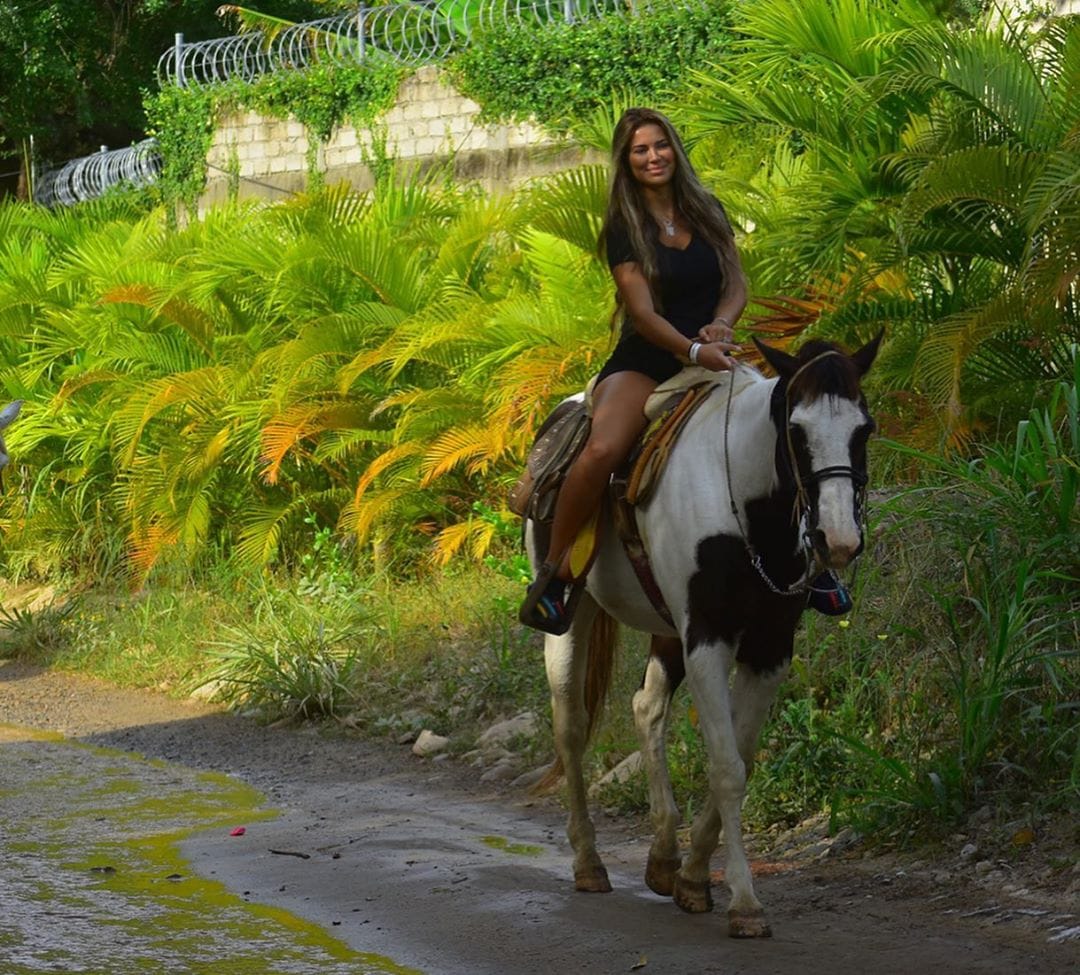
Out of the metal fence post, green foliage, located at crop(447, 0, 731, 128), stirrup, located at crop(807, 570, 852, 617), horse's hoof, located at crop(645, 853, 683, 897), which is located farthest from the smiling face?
the metal fence post

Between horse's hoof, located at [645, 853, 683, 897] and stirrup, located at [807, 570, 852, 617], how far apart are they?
3.88ft

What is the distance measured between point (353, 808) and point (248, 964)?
290 cm

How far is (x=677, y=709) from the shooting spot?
8.66m

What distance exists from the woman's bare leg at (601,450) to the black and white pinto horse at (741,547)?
21cm

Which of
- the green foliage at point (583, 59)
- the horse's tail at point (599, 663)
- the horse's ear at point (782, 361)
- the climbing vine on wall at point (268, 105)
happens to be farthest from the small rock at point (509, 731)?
the climbing vine on wall at point (268, 105)

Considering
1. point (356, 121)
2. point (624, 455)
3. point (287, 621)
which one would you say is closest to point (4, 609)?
point (287, 621)

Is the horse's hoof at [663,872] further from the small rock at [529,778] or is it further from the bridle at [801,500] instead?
the small rock at [529,778]

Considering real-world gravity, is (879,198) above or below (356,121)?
below

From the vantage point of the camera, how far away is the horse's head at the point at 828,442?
17.7 feet

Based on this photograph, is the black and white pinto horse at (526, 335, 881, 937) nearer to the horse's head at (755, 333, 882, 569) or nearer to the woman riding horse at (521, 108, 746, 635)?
the horse's head at (755, 333, 882, 569)

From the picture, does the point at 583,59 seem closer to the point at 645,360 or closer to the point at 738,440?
the point at 645,360

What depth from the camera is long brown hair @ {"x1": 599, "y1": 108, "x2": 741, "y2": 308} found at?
6.61 metres

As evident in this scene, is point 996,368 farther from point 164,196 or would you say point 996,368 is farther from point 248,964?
point 164,196

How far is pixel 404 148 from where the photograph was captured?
1989 cm
